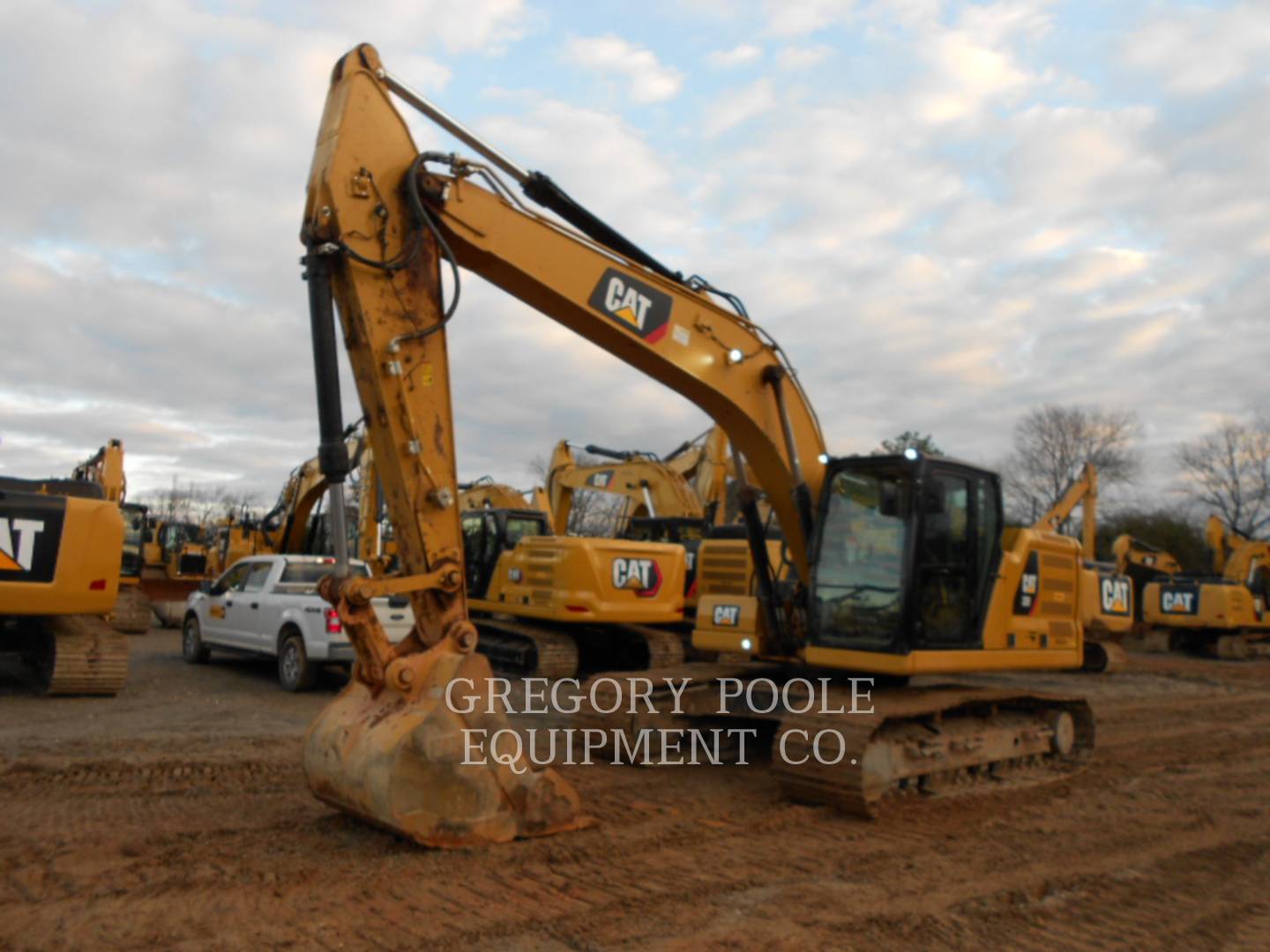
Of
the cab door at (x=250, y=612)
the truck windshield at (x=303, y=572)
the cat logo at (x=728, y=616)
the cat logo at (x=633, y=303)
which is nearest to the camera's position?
the cat logo at (x=633, y=303)

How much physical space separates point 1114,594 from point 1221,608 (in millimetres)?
6595

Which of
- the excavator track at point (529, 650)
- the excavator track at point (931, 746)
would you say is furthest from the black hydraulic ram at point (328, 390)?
the excavator track at point (529, 650)

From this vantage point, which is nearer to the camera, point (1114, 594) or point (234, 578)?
point (234, 578)

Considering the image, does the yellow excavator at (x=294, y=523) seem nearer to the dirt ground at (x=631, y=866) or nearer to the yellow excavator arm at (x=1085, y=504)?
the dirt ground at (x=631, y=866)

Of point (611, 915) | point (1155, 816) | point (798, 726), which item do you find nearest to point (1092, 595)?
point (1155, 816)

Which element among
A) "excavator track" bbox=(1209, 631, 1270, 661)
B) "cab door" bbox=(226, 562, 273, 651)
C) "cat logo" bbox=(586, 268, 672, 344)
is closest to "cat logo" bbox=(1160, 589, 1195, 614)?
"excavator track" bbox=(1209, 631, 1270, 661)

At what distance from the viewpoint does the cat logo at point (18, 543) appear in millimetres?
9508

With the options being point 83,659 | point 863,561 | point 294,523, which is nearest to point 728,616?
point 863,561

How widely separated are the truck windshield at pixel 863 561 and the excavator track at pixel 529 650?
6022 millimetres

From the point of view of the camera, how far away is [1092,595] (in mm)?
17078

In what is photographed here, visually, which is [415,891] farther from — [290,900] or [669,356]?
[669,356]

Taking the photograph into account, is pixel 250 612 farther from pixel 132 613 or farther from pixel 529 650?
pixel 132 613

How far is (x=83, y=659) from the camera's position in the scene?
10.4 meters

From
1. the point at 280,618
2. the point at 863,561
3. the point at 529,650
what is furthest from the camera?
the point at 529,650
